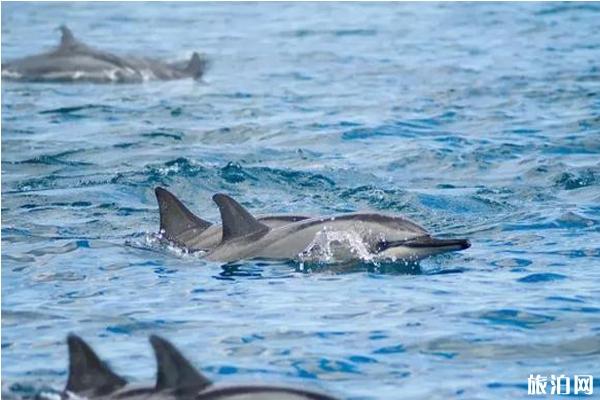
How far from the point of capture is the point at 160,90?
24391 mm

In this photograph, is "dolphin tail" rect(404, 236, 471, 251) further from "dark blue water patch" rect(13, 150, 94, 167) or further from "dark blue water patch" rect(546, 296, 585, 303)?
"dark blue water patch" rect(13, 150, 94, 167)

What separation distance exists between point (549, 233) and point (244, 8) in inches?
984

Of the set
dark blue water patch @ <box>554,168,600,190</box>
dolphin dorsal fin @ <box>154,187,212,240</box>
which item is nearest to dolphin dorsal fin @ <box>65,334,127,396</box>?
dolphin dorsal fin @ <box>154,187,212,240</box>

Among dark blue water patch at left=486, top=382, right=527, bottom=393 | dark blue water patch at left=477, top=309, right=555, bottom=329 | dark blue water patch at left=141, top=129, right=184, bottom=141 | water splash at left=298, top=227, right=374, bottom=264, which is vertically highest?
water splash at left=298, top=227, right=374, bottom=264

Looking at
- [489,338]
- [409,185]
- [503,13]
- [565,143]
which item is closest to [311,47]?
[503,13]

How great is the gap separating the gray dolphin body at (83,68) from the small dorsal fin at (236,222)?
42.1 feet

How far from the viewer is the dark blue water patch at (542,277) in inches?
471

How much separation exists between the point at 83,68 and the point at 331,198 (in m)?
10.4

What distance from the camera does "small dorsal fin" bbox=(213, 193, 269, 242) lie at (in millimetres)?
12219

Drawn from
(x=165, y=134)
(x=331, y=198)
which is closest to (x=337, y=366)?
(x=331, y=198)

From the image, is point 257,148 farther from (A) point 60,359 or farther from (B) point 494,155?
(A) point 60,359

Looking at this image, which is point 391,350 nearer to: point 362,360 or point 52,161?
point 362,360

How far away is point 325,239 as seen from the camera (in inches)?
484

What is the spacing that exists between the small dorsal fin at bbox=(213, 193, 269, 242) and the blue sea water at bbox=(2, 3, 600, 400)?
1.09 feet
